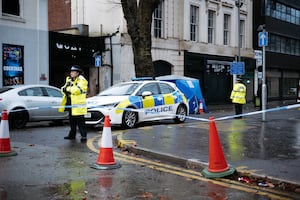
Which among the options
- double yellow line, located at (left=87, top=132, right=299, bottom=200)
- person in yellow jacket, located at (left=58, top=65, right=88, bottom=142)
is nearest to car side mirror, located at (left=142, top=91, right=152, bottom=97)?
person in yellow jacket, located at (left=58, top=65, right=88, bottom=142)

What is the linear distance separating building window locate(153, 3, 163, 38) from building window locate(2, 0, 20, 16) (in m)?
8.96

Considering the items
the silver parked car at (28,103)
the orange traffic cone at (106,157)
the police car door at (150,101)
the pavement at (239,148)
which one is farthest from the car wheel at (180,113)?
the orange traffic cone at (106,157)

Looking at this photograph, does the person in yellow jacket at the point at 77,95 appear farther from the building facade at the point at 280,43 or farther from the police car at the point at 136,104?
the building facade at the point at 280,43

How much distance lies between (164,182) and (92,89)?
1873 centimetres

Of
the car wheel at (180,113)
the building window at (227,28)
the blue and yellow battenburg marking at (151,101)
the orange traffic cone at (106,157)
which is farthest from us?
the building window at (227,28)

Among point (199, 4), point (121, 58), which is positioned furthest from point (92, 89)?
point (199, 4)

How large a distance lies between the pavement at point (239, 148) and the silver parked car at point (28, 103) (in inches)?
166

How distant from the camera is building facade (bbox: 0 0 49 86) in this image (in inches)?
769

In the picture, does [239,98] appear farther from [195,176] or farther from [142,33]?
[195,176]

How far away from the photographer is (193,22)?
2984 centimetres

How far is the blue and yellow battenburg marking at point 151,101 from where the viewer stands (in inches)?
504

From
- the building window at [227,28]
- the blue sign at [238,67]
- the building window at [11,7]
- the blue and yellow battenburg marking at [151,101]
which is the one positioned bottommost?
the blue and yellow battenburg marking at [151,101]

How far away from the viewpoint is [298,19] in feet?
142

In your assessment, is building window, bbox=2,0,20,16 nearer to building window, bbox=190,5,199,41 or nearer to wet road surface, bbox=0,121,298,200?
wet road surface, bbox=0,121,298,200
